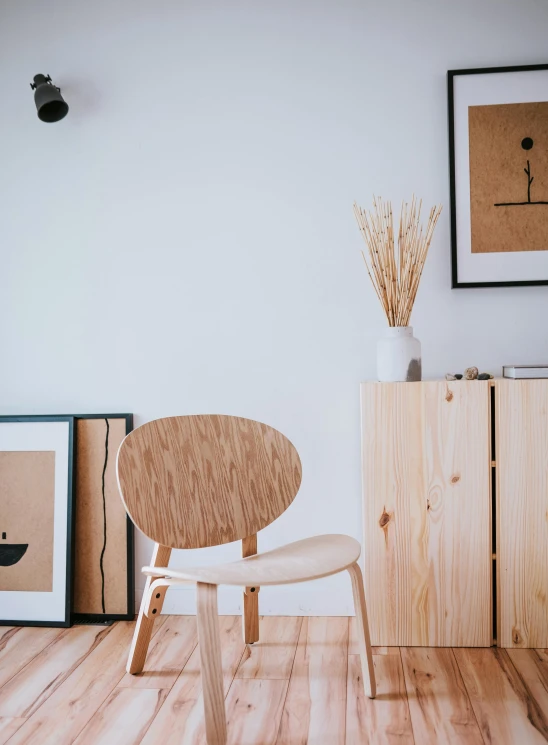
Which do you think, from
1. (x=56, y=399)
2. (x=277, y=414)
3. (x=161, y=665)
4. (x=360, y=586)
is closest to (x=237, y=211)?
(x=277, y=414)

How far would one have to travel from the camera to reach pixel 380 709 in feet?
5.06

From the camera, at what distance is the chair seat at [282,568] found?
140 centimetres

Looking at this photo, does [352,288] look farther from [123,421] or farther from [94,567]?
[94,567]

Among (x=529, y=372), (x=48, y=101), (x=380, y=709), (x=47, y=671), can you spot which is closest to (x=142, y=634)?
(x=47, y=671)

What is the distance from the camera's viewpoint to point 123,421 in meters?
2.21

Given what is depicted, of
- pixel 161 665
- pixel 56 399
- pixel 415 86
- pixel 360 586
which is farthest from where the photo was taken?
pixel 56 399

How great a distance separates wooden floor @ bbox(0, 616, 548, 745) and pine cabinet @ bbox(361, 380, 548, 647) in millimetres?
94

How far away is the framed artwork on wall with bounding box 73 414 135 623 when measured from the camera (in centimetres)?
217

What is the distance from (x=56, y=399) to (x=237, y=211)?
3.21ft

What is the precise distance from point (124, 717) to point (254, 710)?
33 cm

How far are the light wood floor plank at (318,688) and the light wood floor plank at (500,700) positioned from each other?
345 millimetres

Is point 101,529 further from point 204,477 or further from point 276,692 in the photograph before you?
point 276,692

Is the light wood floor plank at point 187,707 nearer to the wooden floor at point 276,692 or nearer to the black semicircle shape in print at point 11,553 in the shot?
the wooden floor at point 276,692

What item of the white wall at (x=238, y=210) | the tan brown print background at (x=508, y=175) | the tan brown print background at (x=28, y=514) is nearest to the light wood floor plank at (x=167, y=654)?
the white wall at (x=238, y=210)
